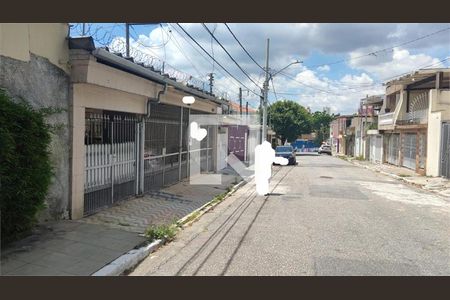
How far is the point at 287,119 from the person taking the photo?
55.3 meters

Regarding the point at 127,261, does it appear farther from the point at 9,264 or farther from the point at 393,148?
the point at 393,148

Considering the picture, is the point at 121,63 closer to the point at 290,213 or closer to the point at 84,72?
the point at 84,72

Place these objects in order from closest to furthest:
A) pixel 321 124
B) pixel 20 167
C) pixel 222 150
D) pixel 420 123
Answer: pixel 20 167 < pixel 222 150 < pixel 420 123 < pixel 321 124

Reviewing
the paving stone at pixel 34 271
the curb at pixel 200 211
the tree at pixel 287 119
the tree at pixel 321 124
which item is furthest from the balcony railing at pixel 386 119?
the tree at pixel 321 124

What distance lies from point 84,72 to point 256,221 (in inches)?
181

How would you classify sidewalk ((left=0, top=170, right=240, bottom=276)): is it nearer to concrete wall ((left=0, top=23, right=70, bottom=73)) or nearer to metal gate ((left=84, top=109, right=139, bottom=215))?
metal gate ((left=84, top=109, right=139, bottom=215))

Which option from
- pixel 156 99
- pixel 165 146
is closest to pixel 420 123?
pixel 165 146

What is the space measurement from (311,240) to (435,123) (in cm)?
1742

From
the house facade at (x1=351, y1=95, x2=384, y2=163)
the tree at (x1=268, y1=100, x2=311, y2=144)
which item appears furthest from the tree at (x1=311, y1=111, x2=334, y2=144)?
the house facade at (x1=351, y1=95, x2=384, y2=163)

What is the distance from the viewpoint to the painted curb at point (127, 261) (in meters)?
5.00

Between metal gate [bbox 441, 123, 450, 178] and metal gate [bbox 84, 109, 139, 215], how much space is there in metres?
15.7

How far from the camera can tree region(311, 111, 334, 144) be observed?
340 feet

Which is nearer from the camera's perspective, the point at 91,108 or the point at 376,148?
the point at 91,108

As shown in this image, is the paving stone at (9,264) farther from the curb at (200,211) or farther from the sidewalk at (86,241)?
the curb at (200,211)
